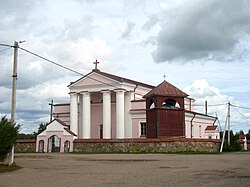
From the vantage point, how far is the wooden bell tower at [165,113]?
40938mm

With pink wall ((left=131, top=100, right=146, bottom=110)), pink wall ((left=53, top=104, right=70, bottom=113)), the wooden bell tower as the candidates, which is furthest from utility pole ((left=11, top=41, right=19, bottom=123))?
pink wall ((left=53, top=104, right=70, bottom=113))

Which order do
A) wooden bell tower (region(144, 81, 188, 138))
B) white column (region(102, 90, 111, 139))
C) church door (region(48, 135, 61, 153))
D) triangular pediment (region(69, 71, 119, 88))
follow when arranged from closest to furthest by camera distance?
1. wooden bell tower (region(144, 81, 188, 138))
2. church door (region(48, 135, 61, 153))
3. white column (region(102, 90, 111, 139))
4. triangular pediment (region(69, 71, 119, 88))

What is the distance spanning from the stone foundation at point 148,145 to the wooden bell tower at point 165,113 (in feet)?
9.91

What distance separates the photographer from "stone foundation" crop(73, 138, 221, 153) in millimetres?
37625

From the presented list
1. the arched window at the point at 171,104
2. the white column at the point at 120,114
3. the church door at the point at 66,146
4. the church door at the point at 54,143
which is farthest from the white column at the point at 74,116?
the arched window at the point at 171,104

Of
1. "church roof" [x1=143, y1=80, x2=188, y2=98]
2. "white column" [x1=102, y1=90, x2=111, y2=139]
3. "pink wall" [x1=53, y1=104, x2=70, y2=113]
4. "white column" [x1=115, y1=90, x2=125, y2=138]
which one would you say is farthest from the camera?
"pink wall" [x1=53, y1=104, x2=70, y2=113]

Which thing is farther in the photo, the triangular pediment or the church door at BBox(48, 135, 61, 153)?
the triangular pediment

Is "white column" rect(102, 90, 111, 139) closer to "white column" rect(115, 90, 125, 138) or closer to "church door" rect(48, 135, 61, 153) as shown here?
"white column" rect(115, 90, 125, 138)

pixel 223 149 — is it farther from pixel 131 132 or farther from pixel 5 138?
pixel 5 138

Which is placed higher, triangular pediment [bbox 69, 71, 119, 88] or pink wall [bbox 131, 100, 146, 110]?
triangular pediment [bbox 69, 71, 119, 88]

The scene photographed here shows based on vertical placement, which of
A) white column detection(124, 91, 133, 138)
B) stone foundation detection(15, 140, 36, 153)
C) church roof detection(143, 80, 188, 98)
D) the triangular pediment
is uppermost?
the triangular pediment

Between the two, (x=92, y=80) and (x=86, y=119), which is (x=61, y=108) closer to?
(x=86, y=119)

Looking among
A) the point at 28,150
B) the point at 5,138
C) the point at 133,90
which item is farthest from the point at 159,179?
the point at 133,90

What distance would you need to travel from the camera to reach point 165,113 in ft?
136
